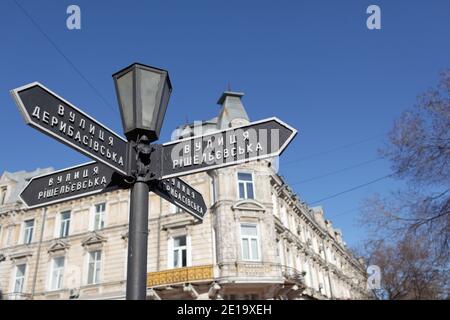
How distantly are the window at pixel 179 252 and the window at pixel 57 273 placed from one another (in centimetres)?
772

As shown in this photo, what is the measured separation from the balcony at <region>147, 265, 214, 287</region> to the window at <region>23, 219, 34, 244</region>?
10.9 m

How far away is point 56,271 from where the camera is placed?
24906 mm

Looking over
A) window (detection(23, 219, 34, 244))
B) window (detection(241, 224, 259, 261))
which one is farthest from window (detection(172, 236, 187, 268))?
window (detection(23, 219, 34, 244))

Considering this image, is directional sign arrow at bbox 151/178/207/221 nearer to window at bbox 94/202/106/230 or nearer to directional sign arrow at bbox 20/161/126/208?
directional sign arrow at bbox 20/161/126/208

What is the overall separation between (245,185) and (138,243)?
65.5 ft

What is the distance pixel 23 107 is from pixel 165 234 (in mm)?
20660

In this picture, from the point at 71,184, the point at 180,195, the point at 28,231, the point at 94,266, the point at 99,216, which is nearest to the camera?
the point at 71,184

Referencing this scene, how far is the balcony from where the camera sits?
20.2m

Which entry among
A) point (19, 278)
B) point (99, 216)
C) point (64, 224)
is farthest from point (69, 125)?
point (19, 278)

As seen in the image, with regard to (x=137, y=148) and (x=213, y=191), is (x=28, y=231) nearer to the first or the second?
(x=213, y=191)

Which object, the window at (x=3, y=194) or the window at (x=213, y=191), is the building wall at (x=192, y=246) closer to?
the window at (x=213, y=191)

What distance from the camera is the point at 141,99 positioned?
3.27 metres
